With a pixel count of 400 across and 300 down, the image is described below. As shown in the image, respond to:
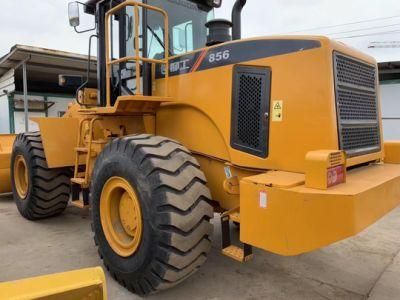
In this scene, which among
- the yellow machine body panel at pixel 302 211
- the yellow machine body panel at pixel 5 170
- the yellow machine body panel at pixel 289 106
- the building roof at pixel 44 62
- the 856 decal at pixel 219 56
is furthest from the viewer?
the building roof at pixel 44 62

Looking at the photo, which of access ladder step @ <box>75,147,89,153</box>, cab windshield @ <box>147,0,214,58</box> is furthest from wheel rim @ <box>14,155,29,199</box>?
cab windshield @ <box>147,0,214,58</box>

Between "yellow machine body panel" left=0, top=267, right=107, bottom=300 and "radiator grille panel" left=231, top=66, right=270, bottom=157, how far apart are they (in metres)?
1.74

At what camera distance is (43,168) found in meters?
5.21

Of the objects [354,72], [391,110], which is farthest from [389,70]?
[354,72]

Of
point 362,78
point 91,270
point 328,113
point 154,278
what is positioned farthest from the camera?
point 362,78

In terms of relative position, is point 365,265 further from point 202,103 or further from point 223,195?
point 202,103

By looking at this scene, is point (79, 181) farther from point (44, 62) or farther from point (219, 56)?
point (44, 62)

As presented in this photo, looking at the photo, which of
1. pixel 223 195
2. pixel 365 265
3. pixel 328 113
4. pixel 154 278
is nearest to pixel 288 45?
pixel 328 113

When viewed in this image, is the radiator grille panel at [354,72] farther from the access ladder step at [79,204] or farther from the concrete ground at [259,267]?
the access ladder step at [79,204]

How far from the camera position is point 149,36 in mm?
3951

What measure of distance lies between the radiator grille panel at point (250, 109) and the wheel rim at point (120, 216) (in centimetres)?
101

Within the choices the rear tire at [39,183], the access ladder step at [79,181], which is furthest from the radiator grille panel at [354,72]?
the rear tire at [39,183]

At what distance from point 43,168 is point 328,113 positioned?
3956 millimetres

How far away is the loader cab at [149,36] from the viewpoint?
392cm
